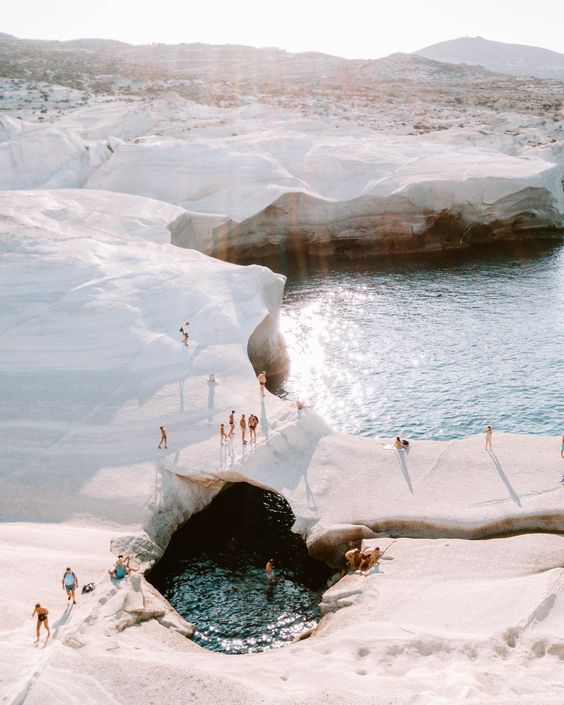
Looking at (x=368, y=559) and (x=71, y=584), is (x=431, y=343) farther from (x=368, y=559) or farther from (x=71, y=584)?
(x=71, y=584)

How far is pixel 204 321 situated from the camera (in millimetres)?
32562

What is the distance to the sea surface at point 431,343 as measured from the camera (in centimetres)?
3064

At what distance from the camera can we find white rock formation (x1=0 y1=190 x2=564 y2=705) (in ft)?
46.5

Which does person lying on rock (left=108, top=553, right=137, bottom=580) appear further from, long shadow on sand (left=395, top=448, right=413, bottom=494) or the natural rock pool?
long shadow on sand (left=395, top=448, right=413, bottom=494)

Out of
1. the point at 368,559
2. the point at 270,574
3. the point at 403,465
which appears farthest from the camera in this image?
the point at 403,465

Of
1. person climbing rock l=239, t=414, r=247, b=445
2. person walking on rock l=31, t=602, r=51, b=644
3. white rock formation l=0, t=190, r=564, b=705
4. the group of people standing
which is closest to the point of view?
white rock formation l=0, t=190, r=564, b=705

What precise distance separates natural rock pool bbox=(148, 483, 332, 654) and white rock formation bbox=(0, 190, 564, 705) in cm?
91

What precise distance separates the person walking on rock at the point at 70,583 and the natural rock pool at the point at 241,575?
376 centimetres

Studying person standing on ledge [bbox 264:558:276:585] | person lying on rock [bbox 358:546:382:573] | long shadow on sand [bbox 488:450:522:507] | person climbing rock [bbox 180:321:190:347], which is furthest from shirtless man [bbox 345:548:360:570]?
person climbing rock [bbox 180:321:190:347]

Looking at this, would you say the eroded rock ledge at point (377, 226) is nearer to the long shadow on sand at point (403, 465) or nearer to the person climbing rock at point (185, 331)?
the person climbing rock at point (185, 331)

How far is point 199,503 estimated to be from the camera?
24375mm

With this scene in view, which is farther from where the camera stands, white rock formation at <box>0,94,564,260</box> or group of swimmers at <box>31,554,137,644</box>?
white rock formation at <box>0,94,564,260</box>

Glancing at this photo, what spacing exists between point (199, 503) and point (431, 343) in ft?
61.1

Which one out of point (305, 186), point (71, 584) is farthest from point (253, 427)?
point (305, 186)
